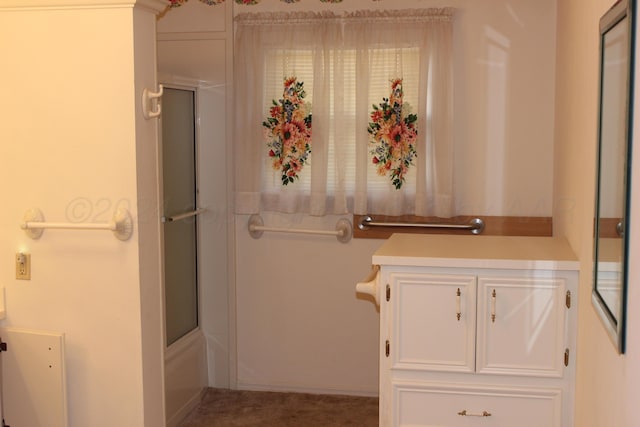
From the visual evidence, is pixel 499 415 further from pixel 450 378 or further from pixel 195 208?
pixel 195 208

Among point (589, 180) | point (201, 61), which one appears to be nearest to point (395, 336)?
point (589, 180)

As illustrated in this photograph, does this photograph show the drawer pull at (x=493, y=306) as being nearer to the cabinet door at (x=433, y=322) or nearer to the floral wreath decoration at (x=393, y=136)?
the cabinet door at (x=433, y=322)

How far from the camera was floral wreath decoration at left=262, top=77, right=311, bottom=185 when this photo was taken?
→ 405cm

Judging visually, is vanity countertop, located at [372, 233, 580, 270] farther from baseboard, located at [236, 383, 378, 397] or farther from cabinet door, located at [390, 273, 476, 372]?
baseboard, located at [236, 383, 378, 397]

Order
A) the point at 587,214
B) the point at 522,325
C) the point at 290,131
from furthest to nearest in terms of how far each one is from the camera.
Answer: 1. the point at 290,131
2. the point at 522,325
3. the point at 587,214

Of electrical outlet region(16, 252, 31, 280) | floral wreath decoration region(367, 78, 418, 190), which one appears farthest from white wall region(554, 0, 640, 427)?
electrical outlet region(16, 252, 31, 280)

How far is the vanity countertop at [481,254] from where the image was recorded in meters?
2.42

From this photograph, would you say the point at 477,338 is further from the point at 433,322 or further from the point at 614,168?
the point at 614,168

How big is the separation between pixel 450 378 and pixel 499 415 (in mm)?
187

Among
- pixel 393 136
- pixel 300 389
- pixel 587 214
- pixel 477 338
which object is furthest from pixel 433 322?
pixel 300 389

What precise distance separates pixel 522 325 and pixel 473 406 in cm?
30

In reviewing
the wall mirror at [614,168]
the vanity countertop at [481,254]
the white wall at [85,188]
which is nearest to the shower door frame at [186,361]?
the white wall at [85,188]

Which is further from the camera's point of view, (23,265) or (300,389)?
(300,389)

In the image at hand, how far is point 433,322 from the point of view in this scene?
2496 millimetres
